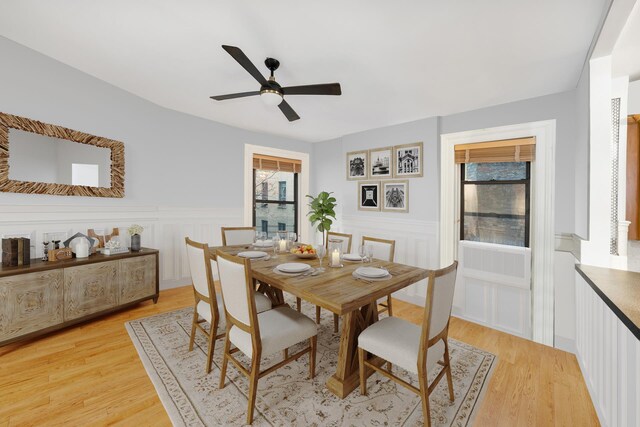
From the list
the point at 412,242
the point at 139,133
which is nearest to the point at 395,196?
the point at 412,242

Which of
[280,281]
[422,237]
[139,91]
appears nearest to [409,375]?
[280,281]

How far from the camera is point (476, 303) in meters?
3.27

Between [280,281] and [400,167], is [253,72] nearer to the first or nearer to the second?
[280,281]

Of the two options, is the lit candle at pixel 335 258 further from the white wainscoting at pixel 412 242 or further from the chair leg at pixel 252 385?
the white wainscoting at pixel 412 242

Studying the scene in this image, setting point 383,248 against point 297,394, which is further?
point 383,248

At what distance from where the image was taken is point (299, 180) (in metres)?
5.38

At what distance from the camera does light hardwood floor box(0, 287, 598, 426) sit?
1.72 m

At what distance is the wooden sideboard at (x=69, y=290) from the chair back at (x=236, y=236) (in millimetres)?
839

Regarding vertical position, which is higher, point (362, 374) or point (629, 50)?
point (629, 50)

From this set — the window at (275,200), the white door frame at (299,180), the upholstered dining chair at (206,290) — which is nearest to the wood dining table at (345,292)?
the upholstered dining chair at (206,290)

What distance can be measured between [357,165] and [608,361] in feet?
11.6

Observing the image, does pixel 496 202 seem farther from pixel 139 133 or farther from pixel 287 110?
pixel 139 133

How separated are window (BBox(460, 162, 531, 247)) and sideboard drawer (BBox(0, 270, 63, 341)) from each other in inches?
176

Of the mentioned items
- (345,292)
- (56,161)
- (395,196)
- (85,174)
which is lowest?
(345,292)
